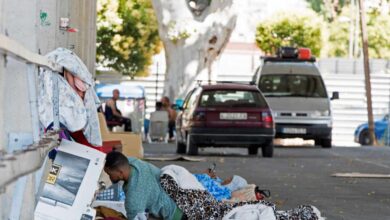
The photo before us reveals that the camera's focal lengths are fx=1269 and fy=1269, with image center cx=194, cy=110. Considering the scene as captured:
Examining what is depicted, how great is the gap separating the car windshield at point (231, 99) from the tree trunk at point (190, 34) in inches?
648

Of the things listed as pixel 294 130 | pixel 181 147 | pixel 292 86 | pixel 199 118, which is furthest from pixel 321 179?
pixel 292 86

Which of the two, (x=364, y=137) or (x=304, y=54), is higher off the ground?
(x=304, y=54)

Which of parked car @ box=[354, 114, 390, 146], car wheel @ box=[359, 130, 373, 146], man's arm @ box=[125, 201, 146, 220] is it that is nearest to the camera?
man's arm @ box=[125, 201, 146, 220]

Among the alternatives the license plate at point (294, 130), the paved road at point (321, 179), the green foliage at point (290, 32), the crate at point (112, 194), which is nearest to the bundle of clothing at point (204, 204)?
the crate at point (112, 194)

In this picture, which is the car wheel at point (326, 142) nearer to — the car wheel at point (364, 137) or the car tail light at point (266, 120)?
the car tail light at point (266, 120)

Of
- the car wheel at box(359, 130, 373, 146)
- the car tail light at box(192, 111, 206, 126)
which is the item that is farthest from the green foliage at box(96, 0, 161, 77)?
the car tail light at box(192, 111, 206, 126)

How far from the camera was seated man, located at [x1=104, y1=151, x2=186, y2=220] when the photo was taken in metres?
11.6

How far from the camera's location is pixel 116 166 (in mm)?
11539

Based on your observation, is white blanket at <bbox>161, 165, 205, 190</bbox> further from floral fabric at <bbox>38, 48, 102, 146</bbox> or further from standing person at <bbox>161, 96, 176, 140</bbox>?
standing person at <bbox>161, 96, 176, 140</bbox>

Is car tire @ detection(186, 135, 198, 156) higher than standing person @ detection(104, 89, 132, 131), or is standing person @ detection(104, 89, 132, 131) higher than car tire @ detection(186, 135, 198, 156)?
standing person @ detection(104, 89, 132, 131)

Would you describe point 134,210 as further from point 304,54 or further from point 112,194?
point 304,54

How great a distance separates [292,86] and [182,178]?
21902 millimetres

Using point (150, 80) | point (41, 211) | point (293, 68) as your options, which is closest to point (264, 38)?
point (150, 80)

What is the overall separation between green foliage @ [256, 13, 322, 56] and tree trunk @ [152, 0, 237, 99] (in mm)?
24812
